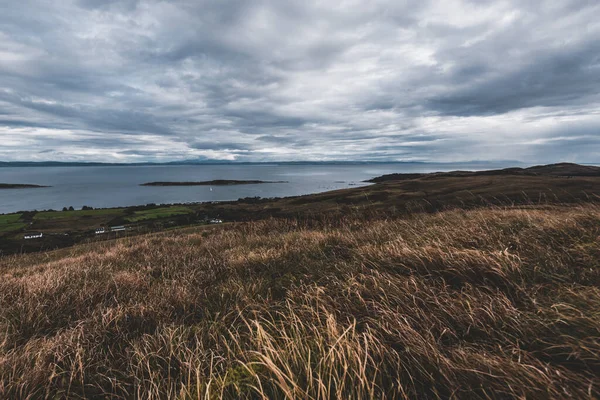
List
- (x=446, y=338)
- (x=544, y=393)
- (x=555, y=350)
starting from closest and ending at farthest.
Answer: (x=544, y=393), (x=555, y=350), (x=446, y=338)

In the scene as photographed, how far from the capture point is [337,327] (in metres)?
3.38

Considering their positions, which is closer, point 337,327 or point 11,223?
point 337,327

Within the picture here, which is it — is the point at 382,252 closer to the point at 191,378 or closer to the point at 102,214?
the point at 191,378

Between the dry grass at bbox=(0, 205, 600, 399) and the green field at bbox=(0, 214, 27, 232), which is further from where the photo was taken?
the green field at bbox=(0, 214, 27, 232)

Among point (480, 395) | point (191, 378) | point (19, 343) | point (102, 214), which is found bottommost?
point (102, 214)

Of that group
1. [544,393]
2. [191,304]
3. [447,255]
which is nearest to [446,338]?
[544,393]

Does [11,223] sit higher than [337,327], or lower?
lower

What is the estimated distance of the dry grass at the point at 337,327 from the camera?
7.94ft

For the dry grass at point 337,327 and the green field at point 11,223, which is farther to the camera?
the green field at point 11,223

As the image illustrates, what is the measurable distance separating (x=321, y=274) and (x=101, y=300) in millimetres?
4462

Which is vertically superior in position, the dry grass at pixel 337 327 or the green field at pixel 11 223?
the dry grass at pixel 337 327

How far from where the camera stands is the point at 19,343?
3994mm

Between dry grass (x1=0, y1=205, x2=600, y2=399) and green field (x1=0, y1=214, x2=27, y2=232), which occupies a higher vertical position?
dry grass (x1=0, y1=205, x2=600, y2=399)

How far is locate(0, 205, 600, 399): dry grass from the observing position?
242cm
